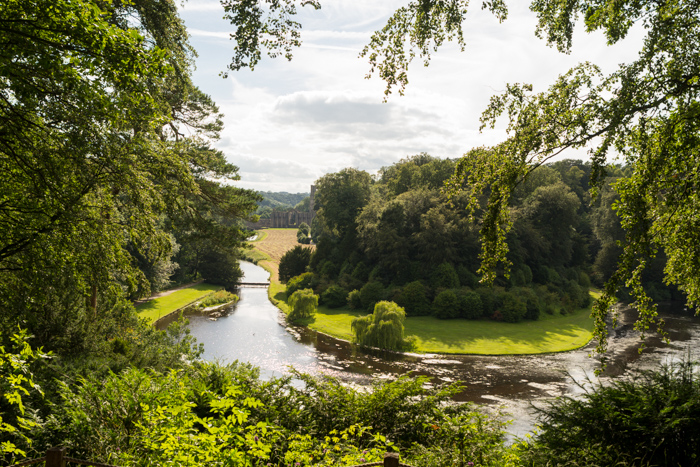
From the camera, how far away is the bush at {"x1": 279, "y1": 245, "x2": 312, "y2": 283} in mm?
41906

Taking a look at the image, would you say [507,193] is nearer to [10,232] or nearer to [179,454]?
[179,454]

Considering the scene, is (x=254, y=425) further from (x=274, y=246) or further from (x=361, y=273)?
(x=274, y=246)

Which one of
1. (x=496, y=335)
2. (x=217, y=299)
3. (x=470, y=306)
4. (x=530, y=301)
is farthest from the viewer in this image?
(x=217, y=299)

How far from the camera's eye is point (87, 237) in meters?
6.04

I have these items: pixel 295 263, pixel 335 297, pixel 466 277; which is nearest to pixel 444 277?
pixel 466 277

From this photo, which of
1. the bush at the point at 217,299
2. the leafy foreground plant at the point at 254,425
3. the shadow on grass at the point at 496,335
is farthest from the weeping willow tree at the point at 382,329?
the leafy foreground plant at the point at 254,425

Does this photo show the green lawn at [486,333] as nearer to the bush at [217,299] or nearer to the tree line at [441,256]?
the tree line at [441,256]

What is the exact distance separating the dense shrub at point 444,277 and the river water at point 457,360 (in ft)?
31.8

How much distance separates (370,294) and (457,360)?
11604 mm

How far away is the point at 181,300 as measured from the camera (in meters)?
33.1

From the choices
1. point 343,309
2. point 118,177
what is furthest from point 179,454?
point 343,309

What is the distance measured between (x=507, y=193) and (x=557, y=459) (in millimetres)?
3788

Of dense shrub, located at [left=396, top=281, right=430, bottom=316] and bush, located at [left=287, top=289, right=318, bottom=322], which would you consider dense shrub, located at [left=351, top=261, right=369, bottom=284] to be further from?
bush, located at [left=287, top=289, right=318, bottom=322]

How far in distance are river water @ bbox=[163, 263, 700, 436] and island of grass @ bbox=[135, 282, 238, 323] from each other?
2751mm
